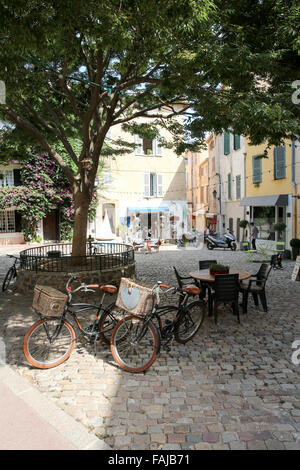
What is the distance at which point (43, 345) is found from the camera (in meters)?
4.59

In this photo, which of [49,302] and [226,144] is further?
[226,144]

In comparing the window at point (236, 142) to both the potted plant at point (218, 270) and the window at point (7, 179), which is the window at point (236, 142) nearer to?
the window at point (7, 179)

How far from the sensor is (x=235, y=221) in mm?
23906

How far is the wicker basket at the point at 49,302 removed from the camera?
14.6 ft

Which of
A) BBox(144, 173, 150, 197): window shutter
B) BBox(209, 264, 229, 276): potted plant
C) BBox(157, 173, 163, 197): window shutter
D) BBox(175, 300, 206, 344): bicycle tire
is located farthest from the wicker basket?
BBox(157, 173, 163, 197): window shutter

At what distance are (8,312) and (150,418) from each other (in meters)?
4.73

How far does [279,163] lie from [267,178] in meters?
1.49

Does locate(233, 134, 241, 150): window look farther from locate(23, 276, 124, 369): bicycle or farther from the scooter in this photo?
locate(23, 276, 124, 369): bicycle

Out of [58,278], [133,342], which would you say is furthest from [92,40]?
[133,342]

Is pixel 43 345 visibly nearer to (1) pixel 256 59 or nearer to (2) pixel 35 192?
(1) pixel 256 59

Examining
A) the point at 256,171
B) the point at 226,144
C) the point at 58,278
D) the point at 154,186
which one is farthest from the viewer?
the point at 154,186

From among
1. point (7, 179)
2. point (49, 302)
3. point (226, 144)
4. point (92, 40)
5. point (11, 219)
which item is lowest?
point (49, 302)

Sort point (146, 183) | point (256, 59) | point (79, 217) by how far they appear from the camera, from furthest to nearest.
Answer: point (146, 183) → point (79, 217) → point (256, 59)

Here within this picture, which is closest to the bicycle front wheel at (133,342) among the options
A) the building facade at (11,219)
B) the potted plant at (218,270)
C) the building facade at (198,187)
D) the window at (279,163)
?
the potted plant at (218,270)
